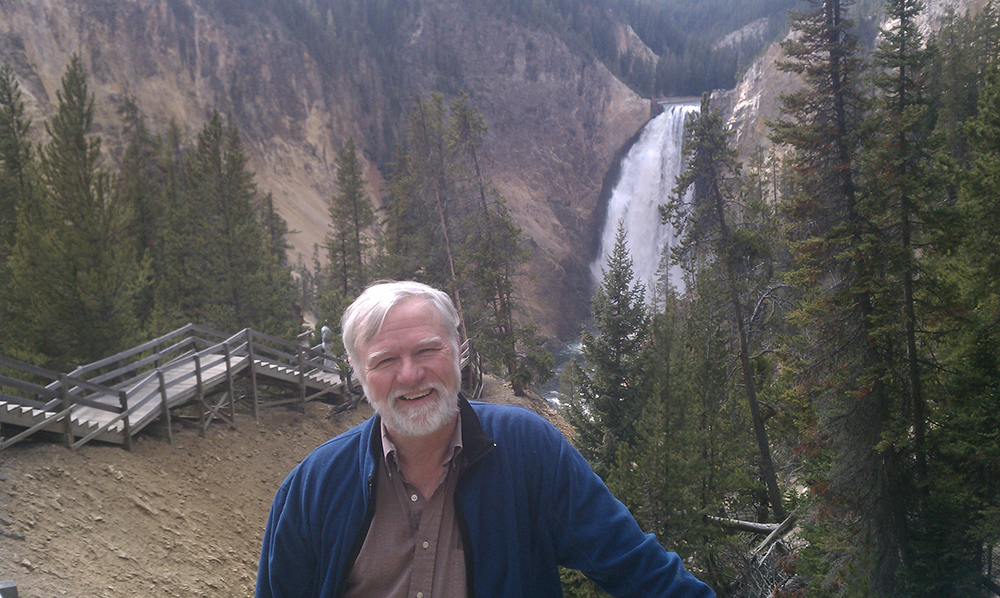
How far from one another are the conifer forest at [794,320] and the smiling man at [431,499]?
9.26 metres

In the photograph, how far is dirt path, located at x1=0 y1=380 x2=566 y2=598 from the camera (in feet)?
29.1

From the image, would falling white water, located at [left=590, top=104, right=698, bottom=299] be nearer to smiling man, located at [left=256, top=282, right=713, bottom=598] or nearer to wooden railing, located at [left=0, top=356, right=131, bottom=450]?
wooden railing, located at [left=0, top=356, right=131, bottom=450]

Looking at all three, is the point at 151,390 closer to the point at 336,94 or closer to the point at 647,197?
the point at 647,197

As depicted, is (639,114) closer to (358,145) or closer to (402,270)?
(358,145)

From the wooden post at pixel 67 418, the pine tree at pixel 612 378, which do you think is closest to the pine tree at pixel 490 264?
the pine tree at pixel 612 378

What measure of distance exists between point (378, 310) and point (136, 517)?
1051 centimetres

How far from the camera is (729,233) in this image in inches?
610

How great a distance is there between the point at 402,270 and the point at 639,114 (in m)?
53.2

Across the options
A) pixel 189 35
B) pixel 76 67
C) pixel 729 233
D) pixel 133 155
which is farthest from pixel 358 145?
pixel 729 233

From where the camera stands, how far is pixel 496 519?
239cm

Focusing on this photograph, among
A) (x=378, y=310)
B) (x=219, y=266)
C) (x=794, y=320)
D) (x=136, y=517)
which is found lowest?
(x=136, y=517)

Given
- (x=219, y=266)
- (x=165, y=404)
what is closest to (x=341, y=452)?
(x=165, y=404)

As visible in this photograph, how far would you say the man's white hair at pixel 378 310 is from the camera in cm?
255

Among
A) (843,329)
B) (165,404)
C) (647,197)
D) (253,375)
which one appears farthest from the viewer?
(647,197)
